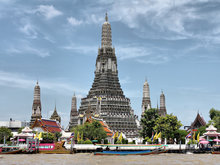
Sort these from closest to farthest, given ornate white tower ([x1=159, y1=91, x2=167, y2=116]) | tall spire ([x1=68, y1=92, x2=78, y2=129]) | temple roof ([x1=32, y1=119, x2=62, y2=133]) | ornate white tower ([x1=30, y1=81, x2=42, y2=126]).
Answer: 1. temple roof ([x1=32, y1=119, x2=62, y2=133])
2. tall spire ([x1=68, y1=92, x2=78, y2=129])
3. ornate white tower ([x1=30, y1=81, x2=42, y2=126])
4. ornate white tower ([x1=159, y1=91, x2=167, y2=116])

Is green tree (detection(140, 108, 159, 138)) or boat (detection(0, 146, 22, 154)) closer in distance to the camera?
boat (detection(0, 146, 22, 154))

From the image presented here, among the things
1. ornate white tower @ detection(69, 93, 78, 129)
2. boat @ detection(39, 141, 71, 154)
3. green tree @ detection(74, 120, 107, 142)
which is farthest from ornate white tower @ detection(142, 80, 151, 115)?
boat @ detection(39, 141, 71, 154)

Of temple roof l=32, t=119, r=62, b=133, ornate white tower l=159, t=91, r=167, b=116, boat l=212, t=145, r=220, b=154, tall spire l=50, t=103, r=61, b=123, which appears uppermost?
ornate white tower l=159, t=91, r=167, b=116

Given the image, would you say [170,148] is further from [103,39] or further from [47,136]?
[103,39]

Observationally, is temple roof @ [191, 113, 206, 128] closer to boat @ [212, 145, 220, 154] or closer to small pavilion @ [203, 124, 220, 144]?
small pavilion @ [203, 124, 220, 144]

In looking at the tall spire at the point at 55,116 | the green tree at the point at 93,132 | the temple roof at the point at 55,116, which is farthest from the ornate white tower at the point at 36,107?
the green tree at the point at 93,132

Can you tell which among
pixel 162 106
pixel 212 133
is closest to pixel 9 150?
pixel 212 133

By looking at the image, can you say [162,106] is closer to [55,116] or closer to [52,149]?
[55,116]

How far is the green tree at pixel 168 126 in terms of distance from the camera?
303 feet

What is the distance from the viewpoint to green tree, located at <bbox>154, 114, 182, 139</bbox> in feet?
303

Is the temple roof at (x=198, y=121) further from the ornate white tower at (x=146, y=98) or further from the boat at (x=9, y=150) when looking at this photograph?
the boat at (x=9, y=150)

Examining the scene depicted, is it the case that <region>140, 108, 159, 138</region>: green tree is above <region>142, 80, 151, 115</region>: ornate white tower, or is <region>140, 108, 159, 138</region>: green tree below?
below

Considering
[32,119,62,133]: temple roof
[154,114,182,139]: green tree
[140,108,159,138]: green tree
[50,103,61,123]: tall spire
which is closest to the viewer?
[154,114,182,139]: green tree

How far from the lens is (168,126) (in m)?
92.3
